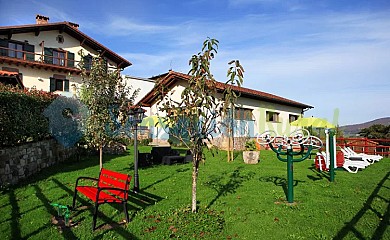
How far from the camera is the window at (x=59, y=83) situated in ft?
91.7

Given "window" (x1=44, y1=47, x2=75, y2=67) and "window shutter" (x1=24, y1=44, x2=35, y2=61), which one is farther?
"window" (x1=44, y1=47, x2=75, y2=67)

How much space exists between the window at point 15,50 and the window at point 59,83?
11.2 feet

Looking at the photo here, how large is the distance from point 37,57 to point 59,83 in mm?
3116

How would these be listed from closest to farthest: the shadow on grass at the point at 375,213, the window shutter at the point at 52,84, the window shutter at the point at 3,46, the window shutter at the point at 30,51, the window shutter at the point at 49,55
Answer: the shadow on grass at the point at 375,213
the window shutter at the point at 3,46
the window shutter at the point at 30,51
the window shutter at the point at 49,55
the window shutter at the point at 52,84

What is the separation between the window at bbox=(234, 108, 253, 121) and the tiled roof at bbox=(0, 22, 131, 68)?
1750 centimetres

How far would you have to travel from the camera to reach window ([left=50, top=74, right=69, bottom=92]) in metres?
28.0

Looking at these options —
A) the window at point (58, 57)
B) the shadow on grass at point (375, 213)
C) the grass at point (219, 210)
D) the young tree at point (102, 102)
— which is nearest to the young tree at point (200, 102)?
the grass at point (219, 210)

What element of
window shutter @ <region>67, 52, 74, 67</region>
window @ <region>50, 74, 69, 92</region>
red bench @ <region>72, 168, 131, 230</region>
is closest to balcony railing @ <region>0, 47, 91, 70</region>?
window shutter @ <region>67, 52, 74, 67</region>

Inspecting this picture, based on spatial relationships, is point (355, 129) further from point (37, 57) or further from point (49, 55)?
point (37, 57)

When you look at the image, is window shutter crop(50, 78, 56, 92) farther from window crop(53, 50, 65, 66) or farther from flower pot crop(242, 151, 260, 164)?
flower pot crop(242, 151, 260, 164)

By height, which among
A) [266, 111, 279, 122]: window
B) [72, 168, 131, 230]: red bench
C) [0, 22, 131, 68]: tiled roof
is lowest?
[72, 168, 131, 230]: red bench

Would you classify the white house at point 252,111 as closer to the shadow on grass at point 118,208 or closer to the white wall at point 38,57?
the white wall at point 38,57

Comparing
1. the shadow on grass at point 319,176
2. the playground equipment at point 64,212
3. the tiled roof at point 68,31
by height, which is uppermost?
the tiled roof at point 68,31

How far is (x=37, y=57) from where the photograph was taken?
27.1 metres
